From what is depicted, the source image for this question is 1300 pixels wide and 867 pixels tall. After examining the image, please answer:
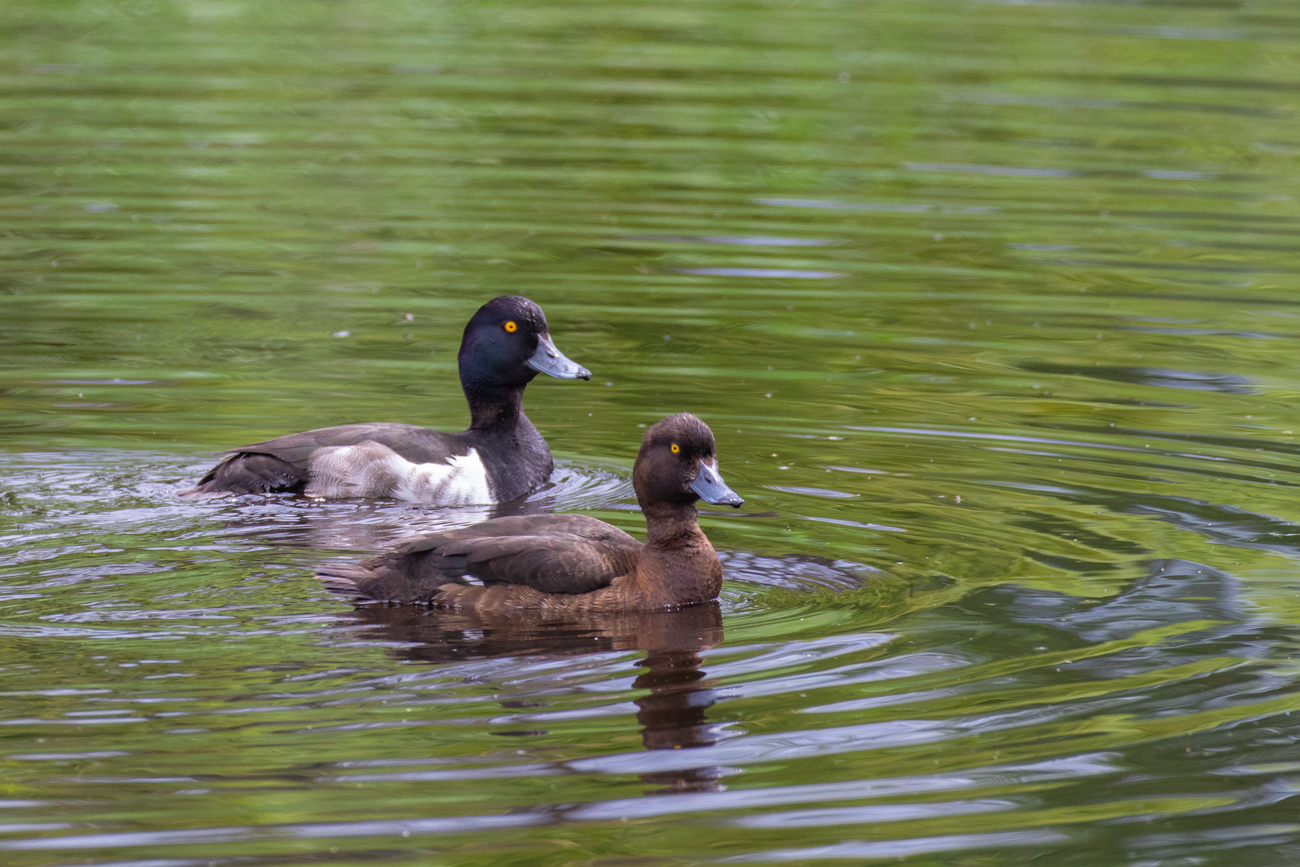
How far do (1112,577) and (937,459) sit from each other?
2051 millimetres

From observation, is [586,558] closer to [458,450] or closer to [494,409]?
[458,450]

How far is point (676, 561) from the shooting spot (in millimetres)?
7820

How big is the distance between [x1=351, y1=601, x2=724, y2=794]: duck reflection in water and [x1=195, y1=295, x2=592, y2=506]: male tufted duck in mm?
2031

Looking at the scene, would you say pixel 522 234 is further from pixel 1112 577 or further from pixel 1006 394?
pixel 1112 577

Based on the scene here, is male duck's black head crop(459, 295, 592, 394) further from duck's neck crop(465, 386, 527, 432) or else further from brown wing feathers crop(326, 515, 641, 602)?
brown wing feathers crop(326, 515, 641, 602)

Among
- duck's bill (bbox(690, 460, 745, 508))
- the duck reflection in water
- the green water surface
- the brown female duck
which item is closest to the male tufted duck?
the green water surface

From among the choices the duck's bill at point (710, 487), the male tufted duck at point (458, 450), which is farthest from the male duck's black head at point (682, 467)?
the male tufted duck at point (458, 450)

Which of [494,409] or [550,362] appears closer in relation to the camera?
[494,409]

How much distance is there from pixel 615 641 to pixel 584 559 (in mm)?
478

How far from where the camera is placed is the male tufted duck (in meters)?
9.54

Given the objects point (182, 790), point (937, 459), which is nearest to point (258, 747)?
point (182, 790)

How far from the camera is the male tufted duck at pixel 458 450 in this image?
9.54 metres

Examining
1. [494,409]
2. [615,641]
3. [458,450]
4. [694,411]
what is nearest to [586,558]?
[615,641]

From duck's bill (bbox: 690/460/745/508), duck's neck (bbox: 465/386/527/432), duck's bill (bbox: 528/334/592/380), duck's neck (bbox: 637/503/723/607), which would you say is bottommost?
duck's neck (bbox: 637/503/723/607)
